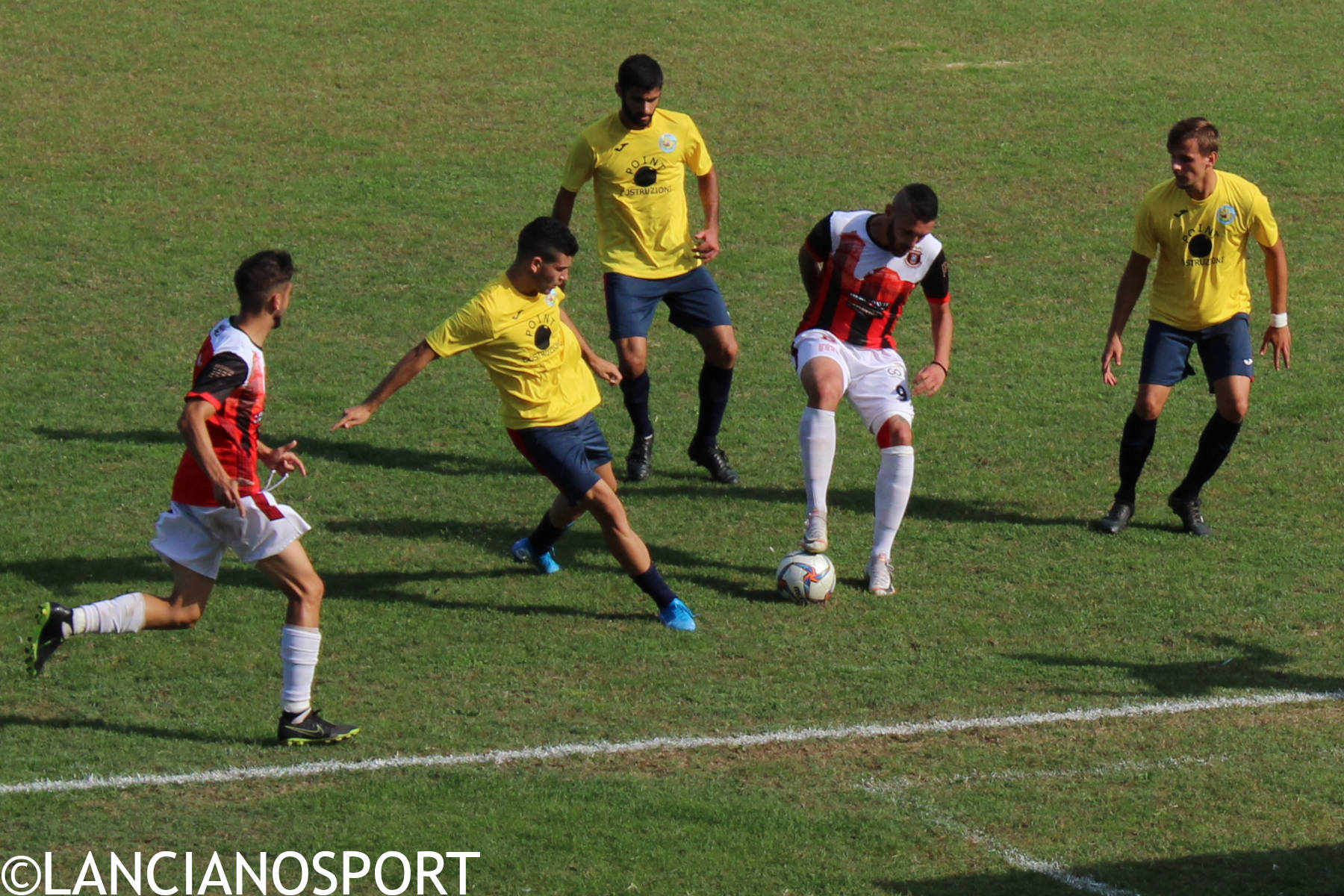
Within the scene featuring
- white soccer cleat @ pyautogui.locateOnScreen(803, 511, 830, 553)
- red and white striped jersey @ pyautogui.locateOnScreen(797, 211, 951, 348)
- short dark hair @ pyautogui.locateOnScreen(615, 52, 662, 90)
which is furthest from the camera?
short dark hair @ pyautogui.locateOnScreen(615, 52, 662, 90)

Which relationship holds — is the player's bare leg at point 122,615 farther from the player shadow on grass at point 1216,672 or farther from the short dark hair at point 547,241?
the player shadow on grass at point 1216,672

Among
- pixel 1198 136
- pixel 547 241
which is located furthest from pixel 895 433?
pixel 1198 136

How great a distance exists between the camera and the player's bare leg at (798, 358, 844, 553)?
9.01 metres

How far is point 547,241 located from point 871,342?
2213 millimetres

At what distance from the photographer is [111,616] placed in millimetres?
7121

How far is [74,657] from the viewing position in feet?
26.3

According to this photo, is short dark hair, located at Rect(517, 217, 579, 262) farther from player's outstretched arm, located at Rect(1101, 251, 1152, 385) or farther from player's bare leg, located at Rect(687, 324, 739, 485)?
player's outstretched arm, located at Rect(1101, 251, 1152, 385)

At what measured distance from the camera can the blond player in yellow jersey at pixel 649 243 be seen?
10.7 meters

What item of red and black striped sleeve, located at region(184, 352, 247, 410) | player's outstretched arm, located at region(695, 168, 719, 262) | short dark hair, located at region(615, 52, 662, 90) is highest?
short dark hair, located at region(615, 52, 662, 90)

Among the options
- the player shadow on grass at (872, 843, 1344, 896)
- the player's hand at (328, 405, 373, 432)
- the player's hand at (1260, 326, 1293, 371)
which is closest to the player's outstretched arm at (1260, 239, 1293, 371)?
the player's hand at (1260, 326, 1293, 371)

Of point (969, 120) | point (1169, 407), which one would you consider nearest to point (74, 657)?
point (1169, 407)

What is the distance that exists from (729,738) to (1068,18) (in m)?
19.2

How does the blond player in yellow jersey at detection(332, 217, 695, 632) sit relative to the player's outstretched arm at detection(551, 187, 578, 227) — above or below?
below

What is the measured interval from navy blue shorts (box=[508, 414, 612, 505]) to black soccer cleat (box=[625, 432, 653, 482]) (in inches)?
96.0
